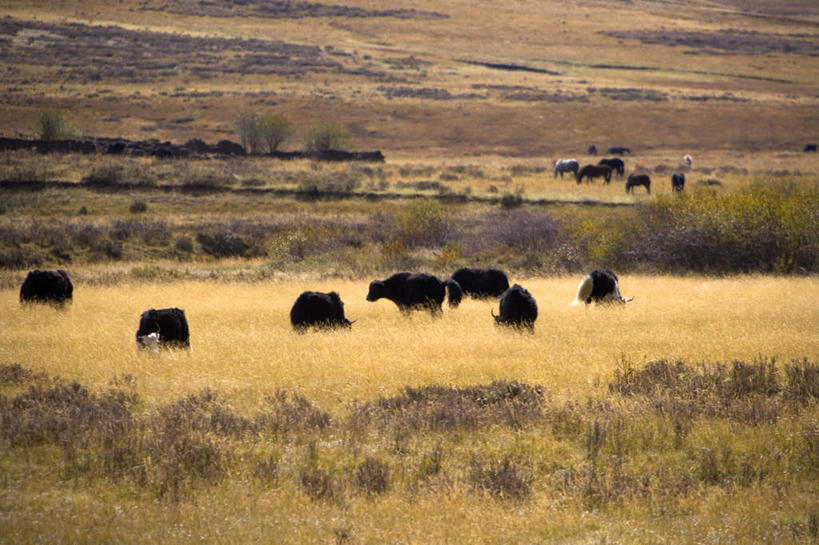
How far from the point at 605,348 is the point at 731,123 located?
76.4m

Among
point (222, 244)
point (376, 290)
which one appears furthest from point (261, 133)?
point (376, 290)

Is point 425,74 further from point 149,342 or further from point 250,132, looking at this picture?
point 149,342

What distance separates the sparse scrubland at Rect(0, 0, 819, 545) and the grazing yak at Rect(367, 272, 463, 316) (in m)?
0.54

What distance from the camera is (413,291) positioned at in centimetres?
1825

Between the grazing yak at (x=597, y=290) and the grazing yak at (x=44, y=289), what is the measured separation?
12254 millimetres

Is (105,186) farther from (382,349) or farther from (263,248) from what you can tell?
(382,349)

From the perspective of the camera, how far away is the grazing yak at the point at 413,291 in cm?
1819

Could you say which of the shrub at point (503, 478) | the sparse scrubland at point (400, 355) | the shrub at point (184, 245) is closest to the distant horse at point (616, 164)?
the sparse scrubland at point (400, 355)

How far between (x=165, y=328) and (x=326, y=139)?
163 ft

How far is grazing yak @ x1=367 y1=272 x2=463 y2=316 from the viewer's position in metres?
18.2

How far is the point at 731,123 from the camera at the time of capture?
82750 mm

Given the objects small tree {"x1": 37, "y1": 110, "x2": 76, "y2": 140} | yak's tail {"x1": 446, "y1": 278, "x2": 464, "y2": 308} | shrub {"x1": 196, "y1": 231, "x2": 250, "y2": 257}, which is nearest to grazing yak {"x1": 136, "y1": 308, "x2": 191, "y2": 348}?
yak's tail {"x1": 446, "y1": 278, "x2": 464, "y2": 308}

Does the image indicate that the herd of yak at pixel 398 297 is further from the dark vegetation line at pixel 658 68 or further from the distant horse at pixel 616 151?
the dark vegetation line at pixel 658 68

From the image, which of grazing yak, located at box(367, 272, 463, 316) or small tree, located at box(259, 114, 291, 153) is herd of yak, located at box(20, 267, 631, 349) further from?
small tree, located at box(259, 114, 291, 153)
